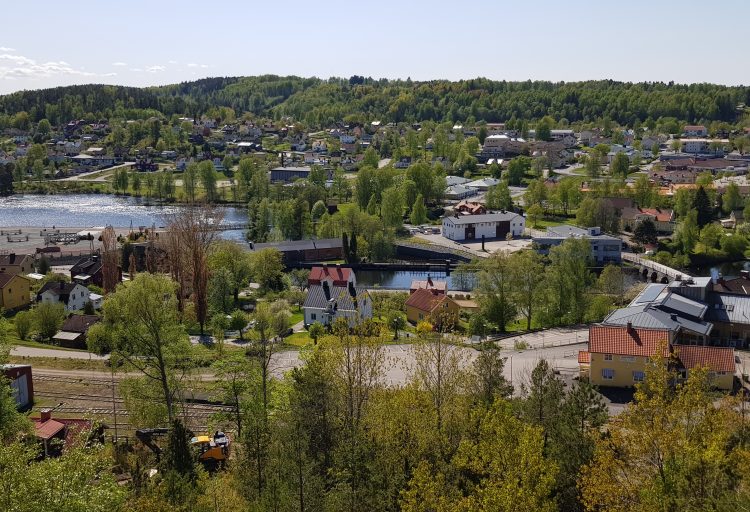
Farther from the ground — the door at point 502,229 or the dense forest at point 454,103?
the dense forest at point 454,103

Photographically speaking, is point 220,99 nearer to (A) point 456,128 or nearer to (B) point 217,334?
(A) point 456,128

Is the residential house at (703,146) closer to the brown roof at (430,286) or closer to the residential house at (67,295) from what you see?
the brown roof at (430,286)

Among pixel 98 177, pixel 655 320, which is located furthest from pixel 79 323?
pixel 98 177

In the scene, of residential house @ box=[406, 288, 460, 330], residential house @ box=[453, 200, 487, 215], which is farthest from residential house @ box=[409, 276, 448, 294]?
residential house @ box=[453, 200, 487, 215]

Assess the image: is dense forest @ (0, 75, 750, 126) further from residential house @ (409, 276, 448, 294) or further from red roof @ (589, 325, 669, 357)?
red roof @ (589, 325, 669, 357)

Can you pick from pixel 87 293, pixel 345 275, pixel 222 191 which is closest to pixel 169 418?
pixel 345 275

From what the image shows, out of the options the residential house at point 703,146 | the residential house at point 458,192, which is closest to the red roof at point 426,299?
the residential house at point 458,192
